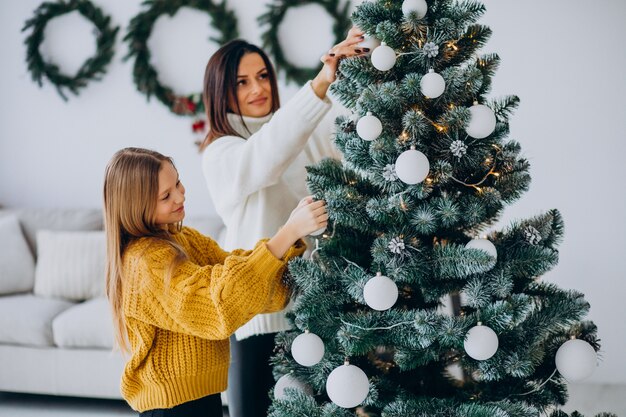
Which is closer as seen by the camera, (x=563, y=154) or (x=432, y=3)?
(x=432, y=3)

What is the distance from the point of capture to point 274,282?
1212mm

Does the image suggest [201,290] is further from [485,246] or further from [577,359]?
[577,359]

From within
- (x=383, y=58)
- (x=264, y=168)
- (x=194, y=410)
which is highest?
(x=383, y=58)

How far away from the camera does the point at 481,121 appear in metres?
1.05

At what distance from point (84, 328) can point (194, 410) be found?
5.22 feet

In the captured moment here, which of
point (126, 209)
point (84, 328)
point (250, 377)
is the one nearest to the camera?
point (126, 209)

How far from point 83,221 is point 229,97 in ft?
6.62

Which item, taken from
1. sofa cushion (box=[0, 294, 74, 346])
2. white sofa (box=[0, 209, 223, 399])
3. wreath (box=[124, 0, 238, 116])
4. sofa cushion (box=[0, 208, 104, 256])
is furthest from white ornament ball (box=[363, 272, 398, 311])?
sofa cushion (box=[0, 208, 104, 256])

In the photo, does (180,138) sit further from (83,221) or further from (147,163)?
(147,163)

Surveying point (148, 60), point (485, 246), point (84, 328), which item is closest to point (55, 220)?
point (84, 328)

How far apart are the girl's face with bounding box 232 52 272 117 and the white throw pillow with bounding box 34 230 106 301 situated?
171 centimetres

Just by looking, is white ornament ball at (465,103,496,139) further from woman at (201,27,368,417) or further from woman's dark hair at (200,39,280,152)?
woman's dark hair at (200,39,280,152)

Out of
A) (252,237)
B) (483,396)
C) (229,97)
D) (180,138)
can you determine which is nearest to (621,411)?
(483,396)

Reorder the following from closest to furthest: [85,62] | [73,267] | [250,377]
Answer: [250,377], [73,267], [85,62]
